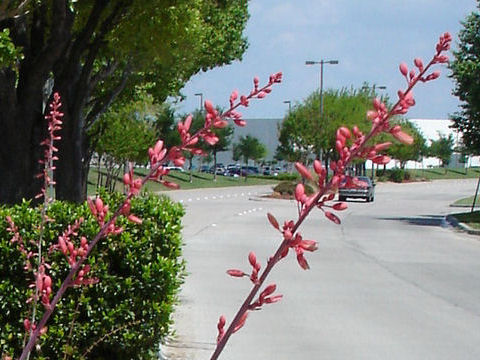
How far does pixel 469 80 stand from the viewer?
27.5m

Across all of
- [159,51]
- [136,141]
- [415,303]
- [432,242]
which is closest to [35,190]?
[159,51]

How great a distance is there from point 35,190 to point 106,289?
4.63 metres

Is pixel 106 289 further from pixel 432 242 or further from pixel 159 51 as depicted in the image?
pixel 432 242

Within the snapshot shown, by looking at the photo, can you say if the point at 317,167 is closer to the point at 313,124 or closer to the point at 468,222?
the point at 468,222

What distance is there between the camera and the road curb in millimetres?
25170

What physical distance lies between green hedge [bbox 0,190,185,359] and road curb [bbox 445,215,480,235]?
1980 centimetres

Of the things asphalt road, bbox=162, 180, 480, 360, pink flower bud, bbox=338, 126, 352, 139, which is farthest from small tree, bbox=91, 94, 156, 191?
pink flower bud, bbox=338, 126, 352, 139

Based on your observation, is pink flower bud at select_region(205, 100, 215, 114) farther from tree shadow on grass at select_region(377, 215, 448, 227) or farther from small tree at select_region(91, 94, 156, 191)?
tree shadow on grass at select_region(377, 215, 448, 227)

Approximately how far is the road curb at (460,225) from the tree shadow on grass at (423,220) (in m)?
0.24

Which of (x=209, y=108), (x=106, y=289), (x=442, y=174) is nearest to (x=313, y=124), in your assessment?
(x=106, y=289)

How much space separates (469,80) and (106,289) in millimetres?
23174

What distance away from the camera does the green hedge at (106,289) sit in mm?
6207

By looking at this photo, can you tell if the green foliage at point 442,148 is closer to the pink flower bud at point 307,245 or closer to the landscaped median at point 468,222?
the landscaped median at point 468,222

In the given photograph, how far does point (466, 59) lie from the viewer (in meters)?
28.4
